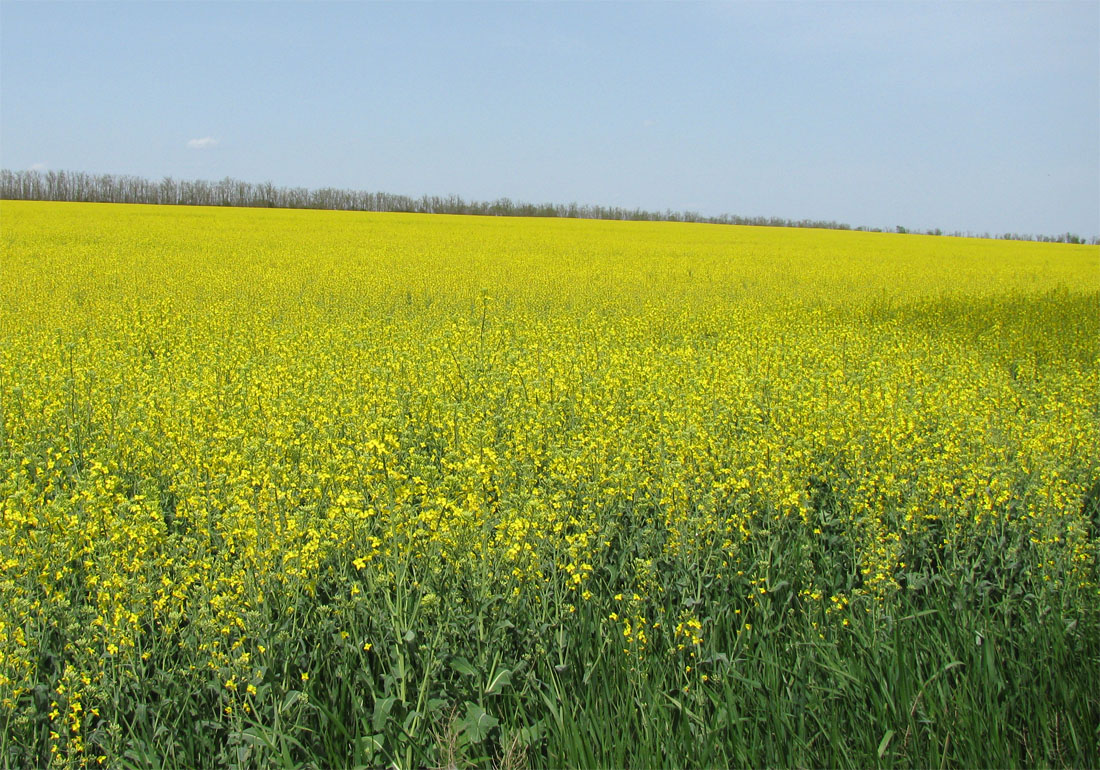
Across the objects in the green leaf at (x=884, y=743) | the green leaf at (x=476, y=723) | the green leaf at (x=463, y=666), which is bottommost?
the green leaf at (x=476, y=723)

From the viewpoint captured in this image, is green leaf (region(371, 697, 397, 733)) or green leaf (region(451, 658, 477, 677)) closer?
green leaf (region(371, 697, 397, 733))

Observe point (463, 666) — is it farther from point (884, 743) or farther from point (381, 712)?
point (884, 743)

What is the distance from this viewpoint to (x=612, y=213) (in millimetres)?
70562

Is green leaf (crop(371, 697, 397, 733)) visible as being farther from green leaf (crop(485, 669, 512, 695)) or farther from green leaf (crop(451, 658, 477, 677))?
green leaf (crop(485, 669, 512, 695))

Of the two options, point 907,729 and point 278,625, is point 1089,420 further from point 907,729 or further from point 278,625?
point 278,625

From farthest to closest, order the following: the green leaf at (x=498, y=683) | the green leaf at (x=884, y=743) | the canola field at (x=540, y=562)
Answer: the green leaf at (x=498, y=683)
the canola field at (x=540, y=562)
the green leaf at (x=884, y=743)

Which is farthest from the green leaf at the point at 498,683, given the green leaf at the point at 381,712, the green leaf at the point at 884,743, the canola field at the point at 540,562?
the green leaf at the point at 884,743

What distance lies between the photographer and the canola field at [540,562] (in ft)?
9.01

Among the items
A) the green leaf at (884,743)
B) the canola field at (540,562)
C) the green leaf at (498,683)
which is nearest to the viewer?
the green leaf at (884,743)

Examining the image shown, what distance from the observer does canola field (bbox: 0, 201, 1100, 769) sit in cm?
275

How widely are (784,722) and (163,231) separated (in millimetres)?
26491

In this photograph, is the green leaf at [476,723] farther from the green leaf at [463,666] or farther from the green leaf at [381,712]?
the green leaf at [381,712]

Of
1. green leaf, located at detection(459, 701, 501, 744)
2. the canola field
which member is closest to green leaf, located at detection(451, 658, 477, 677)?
the canola field

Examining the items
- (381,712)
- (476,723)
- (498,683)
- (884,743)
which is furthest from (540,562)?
(884,743)
